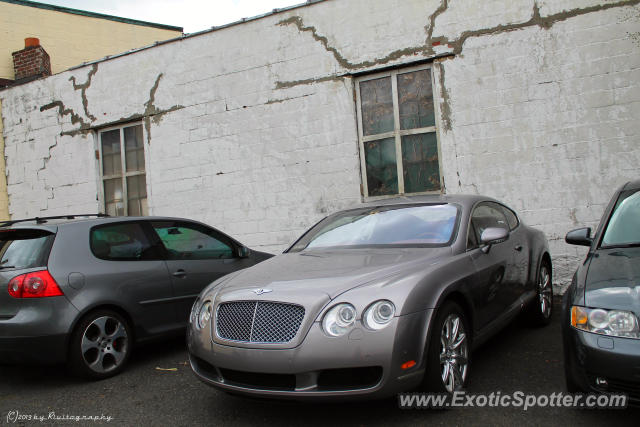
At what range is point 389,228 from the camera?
4484 millimetres

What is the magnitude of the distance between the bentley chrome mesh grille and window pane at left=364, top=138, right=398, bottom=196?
15.4 feet

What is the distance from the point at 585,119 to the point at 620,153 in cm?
58

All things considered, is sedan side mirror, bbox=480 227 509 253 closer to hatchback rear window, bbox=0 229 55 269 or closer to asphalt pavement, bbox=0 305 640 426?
asphalt pavement, bbox=0 305 640 426

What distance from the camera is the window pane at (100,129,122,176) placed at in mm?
9977

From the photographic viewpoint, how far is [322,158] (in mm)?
8203

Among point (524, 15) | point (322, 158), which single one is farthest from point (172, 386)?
point (524, 15)

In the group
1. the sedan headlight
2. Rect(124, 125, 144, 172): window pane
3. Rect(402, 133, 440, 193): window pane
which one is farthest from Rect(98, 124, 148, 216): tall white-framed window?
the sedan headlight

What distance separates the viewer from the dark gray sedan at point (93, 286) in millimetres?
4402

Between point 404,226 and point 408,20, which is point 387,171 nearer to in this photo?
point 408,20

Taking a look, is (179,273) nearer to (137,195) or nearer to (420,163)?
(420,163)

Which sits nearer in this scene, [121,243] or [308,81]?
[121,243]

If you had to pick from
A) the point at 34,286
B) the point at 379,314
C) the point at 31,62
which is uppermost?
the point at 31,62

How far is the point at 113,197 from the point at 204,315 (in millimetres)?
6965

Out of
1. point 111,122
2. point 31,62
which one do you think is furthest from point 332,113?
point 31,62
